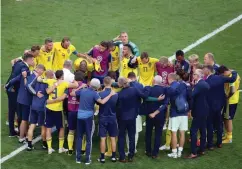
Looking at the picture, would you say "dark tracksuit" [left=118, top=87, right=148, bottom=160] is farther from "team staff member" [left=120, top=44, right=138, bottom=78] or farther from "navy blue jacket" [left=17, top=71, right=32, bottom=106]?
"navy blue jacket" [left=17, top=71, right=32, bottom=106]

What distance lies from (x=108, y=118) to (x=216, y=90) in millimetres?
2417

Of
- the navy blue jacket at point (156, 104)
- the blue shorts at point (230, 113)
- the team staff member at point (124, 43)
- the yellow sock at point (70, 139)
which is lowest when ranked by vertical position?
the yellow sock at point (70, 139)

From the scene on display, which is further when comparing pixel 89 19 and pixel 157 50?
pixel 89 19

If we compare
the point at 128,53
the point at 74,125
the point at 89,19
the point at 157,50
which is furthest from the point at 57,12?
the point at 74,125

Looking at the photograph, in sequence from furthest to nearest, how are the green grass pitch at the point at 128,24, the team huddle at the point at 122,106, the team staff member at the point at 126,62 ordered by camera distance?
the green grass pitch at the point at 128,24, the team staff member at the point at 126,62, the team huddle at the point at 122,106

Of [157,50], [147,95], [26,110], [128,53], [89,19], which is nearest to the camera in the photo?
[147,95]

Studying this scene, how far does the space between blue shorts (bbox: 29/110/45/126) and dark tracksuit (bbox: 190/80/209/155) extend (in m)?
3.14

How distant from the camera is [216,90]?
44.8 feet

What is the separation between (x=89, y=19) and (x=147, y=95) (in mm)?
9197

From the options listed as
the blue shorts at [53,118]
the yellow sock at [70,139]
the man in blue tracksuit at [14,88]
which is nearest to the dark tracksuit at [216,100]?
the yellow sock at [70,139]

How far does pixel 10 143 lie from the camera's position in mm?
14172

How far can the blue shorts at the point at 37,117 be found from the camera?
44.6 ft

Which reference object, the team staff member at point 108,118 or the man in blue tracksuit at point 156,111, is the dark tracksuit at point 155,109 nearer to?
the man in blue tracksuit at point 156,111

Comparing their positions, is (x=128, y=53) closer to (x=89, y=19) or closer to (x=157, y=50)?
(x=157, y=50)
